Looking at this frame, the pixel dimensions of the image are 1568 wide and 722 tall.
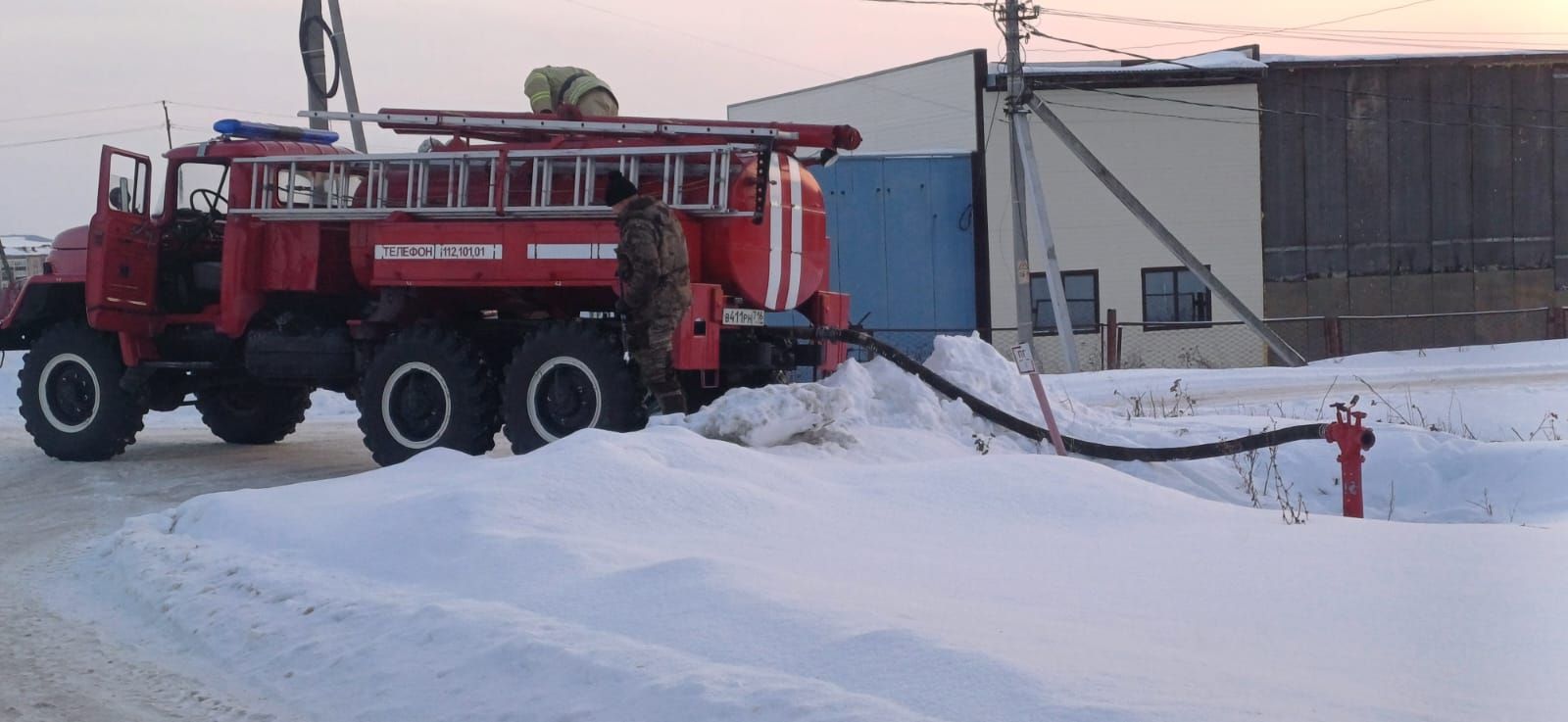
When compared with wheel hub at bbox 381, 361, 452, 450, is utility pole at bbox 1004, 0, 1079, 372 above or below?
above

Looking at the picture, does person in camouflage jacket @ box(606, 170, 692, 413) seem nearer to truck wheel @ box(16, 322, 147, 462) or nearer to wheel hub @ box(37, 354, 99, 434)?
truck wheel @ box(16, 322, 147, 462)

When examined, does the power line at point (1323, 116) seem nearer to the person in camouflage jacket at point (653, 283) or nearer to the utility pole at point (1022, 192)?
the utility pole at point (1022, 192)

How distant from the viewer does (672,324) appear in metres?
9.79

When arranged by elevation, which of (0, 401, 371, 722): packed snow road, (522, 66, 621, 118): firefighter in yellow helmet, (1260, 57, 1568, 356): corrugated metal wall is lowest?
(0, 401, 371, 722): packed snow road

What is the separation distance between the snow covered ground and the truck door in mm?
2736

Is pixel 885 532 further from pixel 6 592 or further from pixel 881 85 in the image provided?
pixel 881 85

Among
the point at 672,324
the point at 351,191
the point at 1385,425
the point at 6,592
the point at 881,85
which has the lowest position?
the point at 6,592

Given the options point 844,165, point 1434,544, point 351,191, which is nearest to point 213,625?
point 1434,544

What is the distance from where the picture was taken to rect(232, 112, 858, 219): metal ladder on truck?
33.6ft

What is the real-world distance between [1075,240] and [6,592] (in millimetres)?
24570

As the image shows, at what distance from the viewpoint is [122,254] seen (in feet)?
40.4

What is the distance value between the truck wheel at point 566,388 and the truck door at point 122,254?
3913 mm

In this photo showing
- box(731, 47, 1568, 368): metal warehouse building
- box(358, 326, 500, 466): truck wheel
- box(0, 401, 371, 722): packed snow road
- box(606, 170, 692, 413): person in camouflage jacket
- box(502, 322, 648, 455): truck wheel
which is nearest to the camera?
box(0, 401, 371, 722): packed snow road

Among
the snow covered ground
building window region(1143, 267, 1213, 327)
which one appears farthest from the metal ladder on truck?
building window region(1143, 267, 1213, 327)
